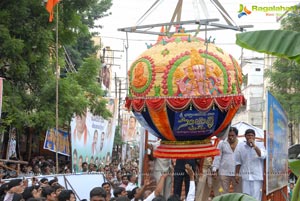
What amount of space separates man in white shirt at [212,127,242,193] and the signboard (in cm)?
81

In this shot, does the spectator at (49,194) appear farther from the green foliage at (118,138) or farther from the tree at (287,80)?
the green foliage at (118,138)

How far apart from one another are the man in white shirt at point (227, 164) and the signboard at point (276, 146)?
0.81 m

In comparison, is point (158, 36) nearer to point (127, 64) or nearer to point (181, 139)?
point (127, 64)

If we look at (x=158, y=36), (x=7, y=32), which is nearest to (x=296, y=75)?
(x=7, y=32)

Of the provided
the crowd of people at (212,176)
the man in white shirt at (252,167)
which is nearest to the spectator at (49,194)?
the crowd of people at (212,176)

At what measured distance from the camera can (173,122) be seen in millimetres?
11641

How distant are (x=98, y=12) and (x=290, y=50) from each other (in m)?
30.4

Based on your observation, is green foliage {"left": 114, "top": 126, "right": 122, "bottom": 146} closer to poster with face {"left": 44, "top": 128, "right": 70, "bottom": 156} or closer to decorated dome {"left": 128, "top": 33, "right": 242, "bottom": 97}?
poster with face {"left": 44, "top": 128, "right": 70, "bottom": 156}

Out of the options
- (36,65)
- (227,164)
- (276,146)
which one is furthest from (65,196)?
(36,65)

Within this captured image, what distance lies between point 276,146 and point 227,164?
50.7 inches

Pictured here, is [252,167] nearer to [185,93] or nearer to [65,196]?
[185,93]

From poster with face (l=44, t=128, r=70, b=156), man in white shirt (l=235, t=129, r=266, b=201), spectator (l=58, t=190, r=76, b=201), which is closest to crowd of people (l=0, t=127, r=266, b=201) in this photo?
man in white shirt (l=235, t=129, r=266, b=201)

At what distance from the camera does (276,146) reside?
1075 centimetres

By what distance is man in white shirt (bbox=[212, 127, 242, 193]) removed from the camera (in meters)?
11.8
